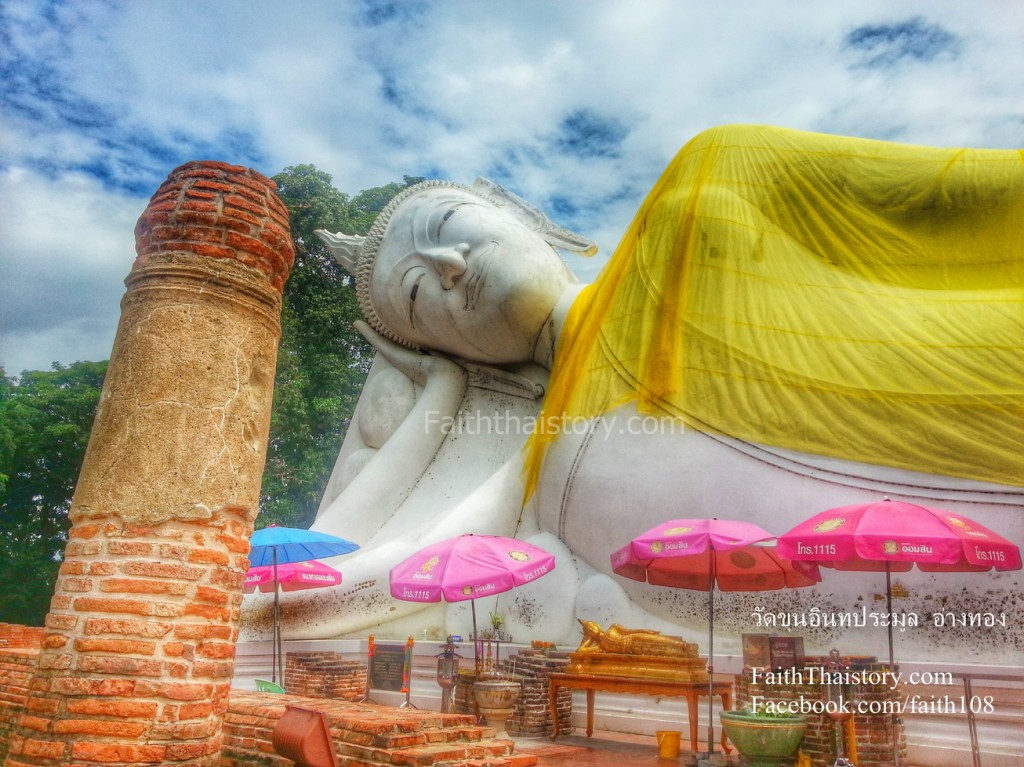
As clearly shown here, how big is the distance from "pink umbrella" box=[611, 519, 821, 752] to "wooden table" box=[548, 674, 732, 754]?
11 centimetres

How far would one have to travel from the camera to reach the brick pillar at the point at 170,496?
9.78 ft

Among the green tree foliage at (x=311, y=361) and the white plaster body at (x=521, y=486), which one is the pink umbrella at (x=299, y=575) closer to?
the white plaster body at (x=521, y=486)

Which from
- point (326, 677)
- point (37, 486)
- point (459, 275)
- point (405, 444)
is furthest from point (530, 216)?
point (37, 486)

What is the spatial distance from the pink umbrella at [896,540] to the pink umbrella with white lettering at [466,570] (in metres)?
2.05

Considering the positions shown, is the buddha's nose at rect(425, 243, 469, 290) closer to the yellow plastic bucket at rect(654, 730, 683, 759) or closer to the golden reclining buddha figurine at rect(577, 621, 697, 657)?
the golden reclining buddha figurine at rect(577, 621, 697, 657)

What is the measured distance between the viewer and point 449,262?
386 inches

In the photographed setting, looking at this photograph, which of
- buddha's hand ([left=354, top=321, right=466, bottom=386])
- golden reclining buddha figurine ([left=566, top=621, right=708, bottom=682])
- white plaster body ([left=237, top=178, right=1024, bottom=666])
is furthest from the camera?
buddha's hand ([left=354, top=321, right=466, bottom=386])

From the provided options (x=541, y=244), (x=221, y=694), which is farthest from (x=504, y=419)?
(x=221, y=694)

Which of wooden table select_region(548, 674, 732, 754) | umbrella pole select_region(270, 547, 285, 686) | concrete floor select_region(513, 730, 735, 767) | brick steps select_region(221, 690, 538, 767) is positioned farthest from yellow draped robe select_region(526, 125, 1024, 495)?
brick steps select_region(221, 690, 538, 767)

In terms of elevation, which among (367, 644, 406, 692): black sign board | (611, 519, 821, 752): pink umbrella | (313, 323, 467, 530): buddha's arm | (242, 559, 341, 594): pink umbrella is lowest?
(367, 644, 406, 692): black sign board

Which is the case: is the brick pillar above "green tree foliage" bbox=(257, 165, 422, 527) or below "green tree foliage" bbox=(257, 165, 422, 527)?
below

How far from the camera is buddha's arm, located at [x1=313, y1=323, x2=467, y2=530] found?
9977 mm

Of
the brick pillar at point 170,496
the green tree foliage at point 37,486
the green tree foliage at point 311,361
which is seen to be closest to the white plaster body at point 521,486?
the brick pillar at point 170,496

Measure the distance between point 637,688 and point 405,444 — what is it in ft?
17.5
